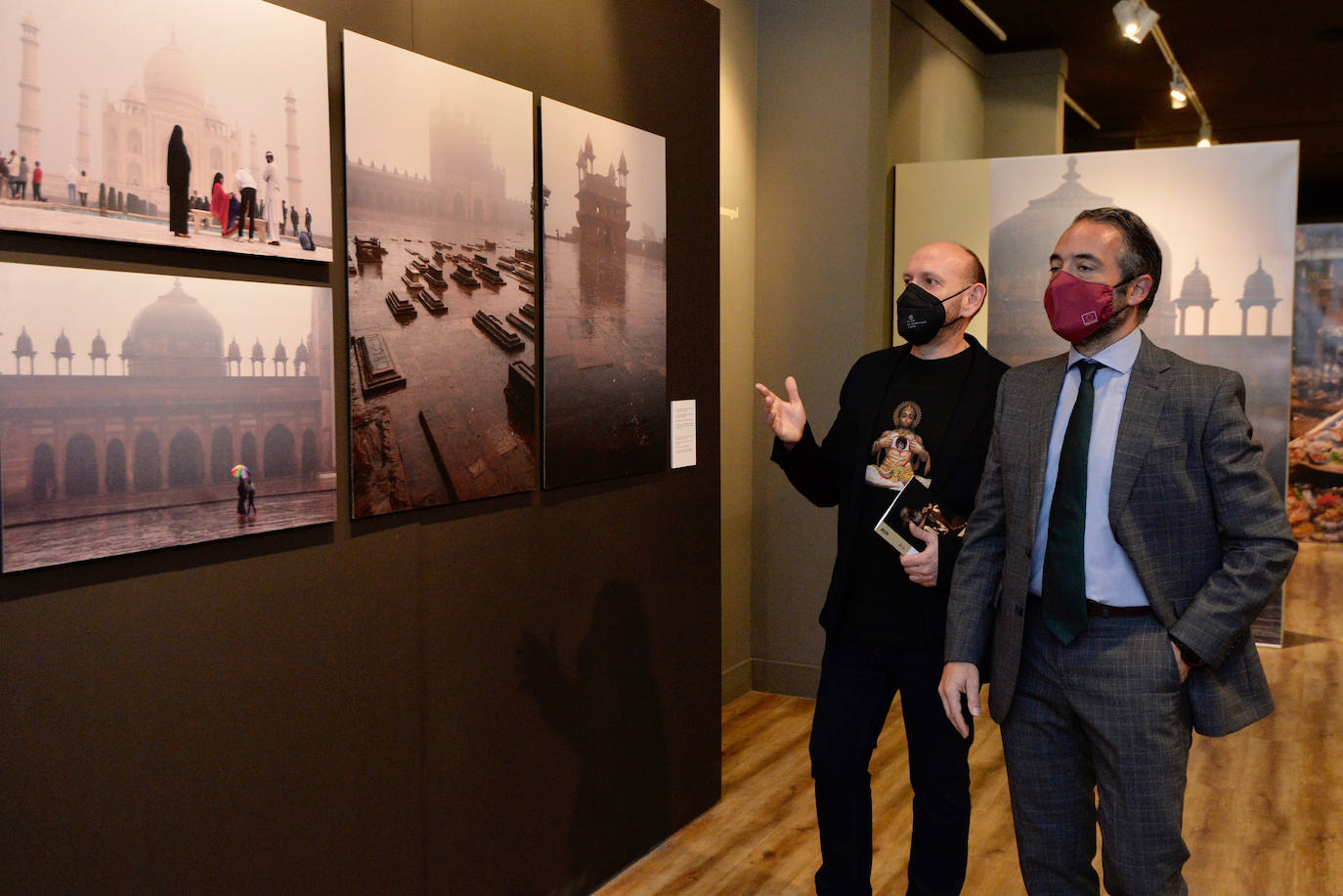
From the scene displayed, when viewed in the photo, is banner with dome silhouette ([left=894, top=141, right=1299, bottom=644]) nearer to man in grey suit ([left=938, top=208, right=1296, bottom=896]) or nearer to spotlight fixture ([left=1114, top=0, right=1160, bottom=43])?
spotlight fixture ([left=1114, top=0, right=1160, bottom=43])

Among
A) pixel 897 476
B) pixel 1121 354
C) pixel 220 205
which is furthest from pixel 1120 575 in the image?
pixel 220 205

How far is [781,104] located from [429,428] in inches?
119

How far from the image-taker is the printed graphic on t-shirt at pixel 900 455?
2436mm

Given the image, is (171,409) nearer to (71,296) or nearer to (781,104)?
(71,296)

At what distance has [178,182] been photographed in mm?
1785

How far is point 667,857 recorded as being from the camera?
3.17 meters

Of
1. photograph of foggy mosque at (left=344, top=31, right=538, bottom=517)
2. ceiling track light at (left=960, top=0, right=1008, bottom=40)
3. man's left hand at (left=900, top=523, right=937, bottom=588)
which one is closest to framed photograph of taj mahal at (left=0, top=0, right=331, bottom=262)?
photograph of foggy mosque at (left=344, top=31, right=538, bottom=517)

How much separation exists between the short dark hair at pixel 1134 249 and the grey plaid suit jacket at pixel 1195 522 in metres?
0.14

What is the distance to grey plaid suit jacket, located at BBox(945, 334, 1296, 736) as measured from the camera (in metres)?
1.79

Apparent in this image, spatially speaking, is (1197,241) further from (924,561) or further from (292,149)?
(292,149)

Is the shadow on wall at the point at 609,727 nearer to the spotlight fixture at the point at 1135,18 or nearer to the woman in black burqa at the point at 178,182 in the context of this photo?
the woman in black burqa at the point at 178,182

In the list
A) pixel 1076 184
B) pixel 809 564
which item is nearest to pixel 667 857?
pixel 809 564

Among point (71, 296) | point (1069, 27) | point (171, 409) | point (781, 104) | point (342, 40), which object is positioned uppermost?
point (1069, 27)

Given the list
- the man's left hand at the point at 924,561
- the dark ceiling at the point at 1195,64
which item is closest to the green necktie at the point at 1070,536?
the man's left hand at the point at 924,561
